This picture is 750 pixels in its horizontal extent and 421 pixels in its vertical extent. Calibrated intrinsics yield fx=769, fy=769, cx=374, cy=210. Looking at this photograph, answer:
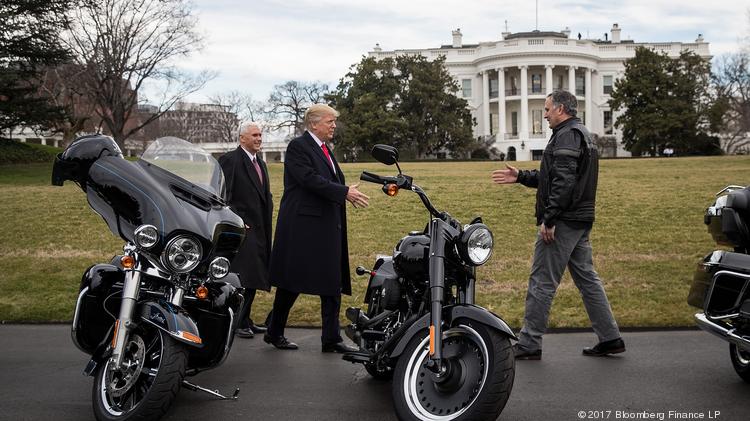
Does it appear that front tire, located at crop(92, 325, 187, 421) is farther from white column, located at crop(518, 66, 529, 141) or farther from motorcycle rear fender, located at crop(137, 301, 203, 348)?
white column, located at crop(518, 66, 529, 141)

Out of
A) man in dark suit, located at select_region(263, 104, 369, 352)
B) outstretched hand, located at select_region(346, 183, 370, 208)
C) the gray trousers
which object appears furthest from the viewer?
man in dark suit, located at select_region(263, 104, 369, 352)

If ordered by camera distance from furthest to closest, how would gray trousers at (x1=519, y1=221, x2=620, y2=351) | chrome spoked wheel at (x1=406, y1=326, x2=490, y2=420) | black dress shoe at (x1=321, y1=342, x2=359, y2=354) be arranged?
black dress shoe at (x1=321, y1=342, x2=359, y2=354)
gray trousers at (x1=519, y1=221, x2=620, y2=351)
chrome spoked wheel at (x1=406, y1=326, x2=490, y2=420)

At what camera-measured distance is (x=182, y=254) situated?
15.1 feet

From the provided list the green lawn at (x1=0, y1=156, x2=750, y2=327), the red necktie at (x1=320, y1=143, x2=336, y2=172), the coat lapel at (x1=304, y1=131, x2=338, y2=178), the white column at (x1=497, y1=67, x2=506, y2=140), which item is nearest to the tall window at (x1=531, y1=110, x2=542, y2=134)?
the white column at (x1=497, y1=67, x2=506, y2=140)

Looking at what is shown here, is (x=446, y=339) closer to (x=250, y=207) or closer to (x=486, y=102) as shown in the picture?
(x=250, y=207)

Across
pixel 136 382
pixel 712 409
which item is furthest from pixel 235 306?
pixel 712 409

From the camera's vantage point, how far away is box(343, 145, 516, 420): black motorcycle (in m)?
4.21

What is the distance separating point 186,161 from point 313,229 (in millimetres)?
1606

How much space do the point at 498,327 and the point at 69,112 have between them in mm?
30909

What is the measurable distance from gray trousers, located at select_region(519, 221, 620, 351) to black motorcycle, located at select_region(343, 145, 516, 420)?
165 centimetres

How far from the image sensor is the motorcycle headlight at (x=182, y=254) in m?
4.57

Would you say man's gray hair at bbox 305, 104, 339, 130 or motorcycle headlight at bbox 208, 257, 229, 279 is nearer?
motorcycle headlight at bbox 208, 257, 229, 279

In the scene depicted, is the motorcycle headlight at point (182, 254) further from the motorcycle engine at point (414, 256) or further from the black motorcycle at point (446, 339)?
the motorcycle engine at point (414, 256)

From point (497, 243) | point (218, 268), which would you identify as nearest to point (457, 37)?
point (497, 243)
